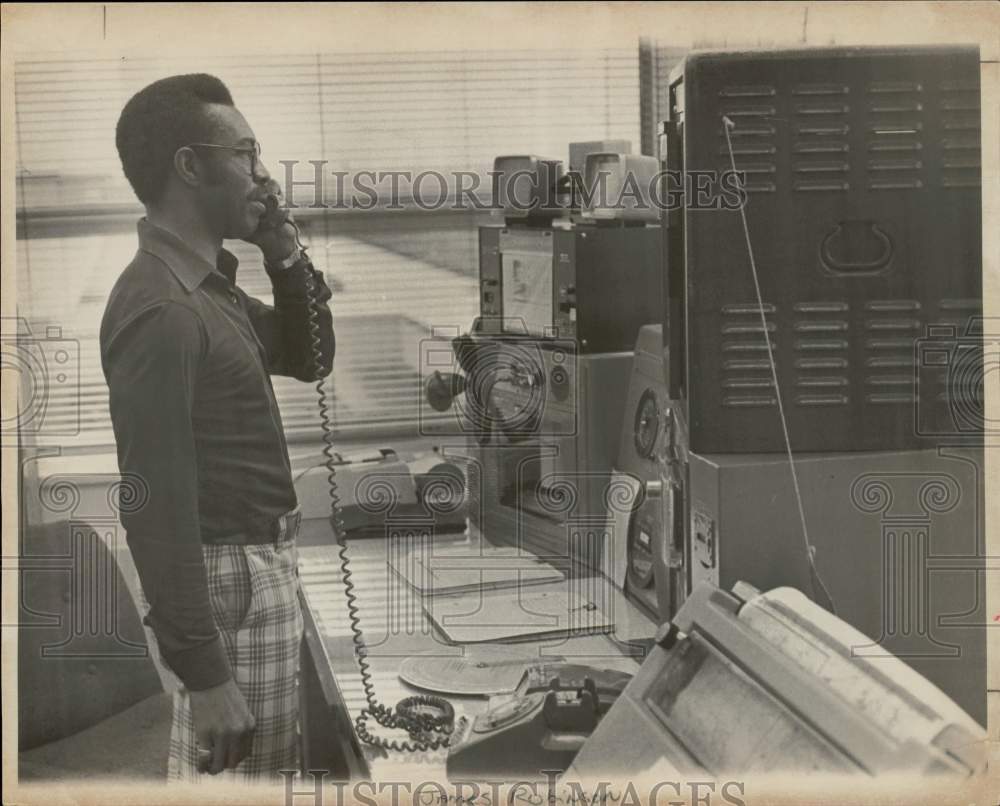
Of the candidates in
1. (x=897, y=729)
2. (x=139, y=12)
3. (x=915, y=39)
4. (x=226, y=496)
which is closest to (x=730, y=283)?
(x=915, y=39)

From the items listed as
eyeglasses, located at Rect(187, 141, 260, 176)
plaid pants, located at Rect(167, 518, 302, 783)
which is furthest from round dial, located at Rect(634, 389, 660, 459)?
eyeglasses, located at Rect(187, 141, 260, 176)

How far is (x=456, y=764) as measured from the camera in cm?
153

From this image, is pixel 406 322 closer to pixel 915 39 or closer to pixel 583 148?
pixel 583 148

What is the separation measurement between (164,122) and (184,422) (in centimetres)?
42

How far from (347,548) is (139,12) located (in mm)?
1108

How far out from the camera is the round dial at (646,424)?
6.77 feet

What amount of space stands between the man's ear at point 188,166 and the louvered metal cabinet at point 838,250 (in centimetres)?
65

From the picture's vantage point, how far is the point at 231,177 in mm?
1708

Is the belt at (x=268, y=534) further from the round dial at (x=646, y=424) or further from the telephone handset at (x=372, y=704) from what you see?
the round dial at (x=646, y=424)

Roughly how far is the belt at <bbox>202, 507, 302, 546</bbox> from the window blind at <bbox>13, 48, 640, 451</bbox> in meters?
0.19

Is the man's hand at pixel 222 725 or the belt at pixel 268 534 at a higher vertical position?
the belt at pixel 268 534

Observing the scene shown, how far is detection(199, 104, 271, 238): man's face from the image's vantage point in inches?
66.8

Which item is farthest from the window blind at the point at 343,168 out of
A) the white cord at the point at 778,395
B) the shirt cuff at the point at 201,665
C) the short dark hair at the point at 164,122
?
the white cord at the point at 778,395

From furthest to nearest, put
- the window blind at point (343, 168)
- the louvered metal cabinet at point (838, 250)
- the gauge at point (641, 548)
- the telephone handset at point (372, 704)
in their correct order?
the gauge at point (641, 548) < the window blind at point (343, 168) < the telephone handset at point (372, 704) < the louvered metal cabinet at point (838, 250)
